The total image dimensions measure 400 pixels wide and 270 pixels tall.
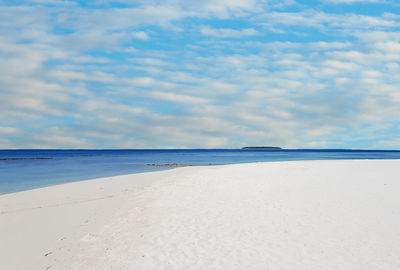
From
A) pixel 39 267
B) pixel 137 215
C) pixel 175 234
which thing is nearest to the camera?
pixel 39 267

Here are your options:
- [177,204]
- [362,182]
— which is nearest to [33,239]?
[177,204]

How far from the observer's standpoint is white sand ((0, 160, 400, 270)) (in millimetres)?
7594

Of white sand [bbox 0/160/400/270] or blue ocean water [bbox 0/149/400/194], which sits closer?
white sand [bbox 0/160/400/270]

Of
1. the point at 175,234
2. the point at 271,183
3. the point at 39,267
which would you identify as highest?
the point at 271,183

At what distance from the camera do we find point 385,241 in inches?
339

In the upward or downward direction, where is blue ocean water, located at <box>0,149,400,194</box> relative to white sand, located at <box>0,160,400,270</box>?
upward

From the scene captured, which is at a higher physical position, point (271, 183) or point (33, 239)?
point (271, 183)

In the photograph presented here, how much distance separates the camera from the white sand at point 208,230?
299 inches

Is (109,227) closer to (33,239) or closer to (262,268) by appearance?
(33,239)

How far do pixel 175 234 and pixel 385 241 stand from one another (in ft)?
18.2

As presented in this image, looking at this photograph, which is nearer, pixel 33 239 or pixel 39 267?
pixel 39 267

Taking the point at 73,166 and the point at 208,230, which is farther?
the point at 73,166

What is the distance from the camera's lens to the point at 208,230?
9.79 m

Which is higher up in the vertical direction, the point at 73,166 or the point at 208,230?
the point at 73,166
